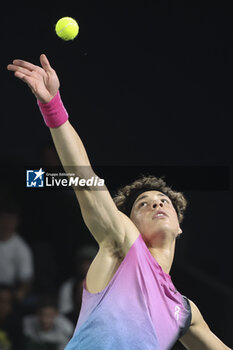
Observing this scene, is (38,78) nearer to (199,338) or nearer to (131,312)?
(131,312)

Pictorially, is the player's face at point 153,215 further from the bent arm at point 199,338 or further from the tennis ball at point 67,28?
the tennis ball at point 67,28

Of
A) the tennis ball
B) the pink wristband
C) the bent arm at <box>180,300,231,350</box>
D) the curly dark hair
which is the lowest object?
the bent arm at <box>180,300,231,350</box>

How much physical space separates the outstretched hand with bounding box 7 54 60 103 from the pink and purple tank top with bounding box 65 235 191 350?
1.68 feet

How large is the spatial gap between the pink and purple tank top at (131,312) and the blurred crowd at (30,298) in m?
1.20

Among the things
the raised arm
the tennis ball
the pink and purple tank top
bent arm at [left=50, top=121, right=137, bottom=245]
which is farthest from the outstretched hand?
the tennis ball

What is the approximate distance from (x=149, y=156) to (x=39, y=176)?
1.08 m

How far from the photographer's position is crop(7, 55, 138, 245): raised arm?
1.72 m

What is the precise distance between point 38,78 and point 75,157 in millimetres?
247

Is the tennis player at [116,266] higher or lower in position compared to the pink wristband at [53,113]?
lower

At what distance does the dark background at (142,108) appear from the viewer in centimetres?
353

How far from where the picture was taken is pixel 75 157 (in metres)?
1.71

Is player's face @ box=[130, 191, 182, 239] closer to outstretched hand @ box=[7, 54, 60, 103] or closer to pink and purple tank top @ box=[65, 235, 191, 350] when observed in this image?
pink and purple tank top @ box=[65, 235, 191, 350]

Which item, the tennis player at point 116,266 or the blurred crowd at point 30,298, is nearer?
the tennis player at point 116,266

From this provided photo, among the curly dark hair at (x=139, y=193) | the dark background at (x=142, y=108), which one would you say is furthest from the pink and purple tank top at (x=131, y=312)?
the dark background at (x=142, y=108)
